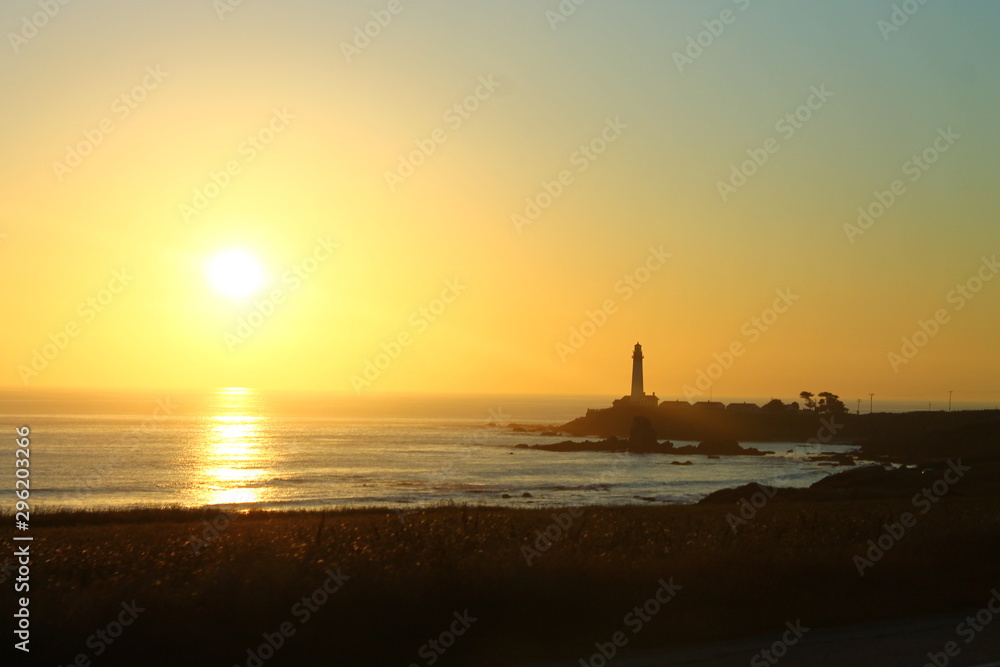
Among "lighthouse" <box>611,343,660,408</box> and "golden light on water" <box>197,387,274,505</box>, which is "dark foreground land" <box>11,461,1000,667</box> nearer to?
"golden light on water" <box>197,387,274,505</box>

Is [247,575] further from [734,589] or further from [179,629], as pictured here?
[734,589]

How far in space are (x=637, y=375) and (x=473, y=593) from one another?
13305 cm

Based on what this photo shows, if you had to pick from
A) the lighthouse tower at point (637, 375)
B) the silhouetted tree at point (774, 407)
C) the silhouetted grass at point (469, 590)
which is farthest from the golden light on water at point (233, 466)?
the silhouetted tree at point (774, 407)

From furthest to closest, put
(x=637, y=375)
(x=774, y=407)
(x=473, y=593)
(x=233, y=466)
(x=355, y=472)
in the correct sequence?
(x=774, y=407) < (x=637, y=375) < (x=233, y=466) < (x=355, y=472) < (x=473, y=593)

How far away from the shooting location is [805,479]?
76500 mm

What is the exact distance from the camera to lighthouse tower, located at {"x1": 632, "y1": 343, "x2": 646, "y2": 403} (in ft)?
457

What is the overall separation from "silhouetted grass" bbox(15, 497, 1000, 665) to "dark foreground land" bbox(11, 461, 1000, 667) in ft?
0.09

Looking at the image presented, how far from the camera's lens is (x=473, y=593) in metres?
12.0

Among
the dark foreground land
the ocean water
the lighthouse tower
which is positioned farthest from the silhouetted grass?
the lighthouse tower

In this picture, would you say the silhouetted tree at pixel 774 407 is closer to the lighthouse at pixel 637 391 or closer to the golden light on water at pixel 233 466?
the lighthouse at pixel 637 391

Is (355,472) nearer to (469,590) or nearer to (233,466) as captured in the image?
(233,466)

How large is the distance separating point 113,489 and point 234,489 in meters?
9.45

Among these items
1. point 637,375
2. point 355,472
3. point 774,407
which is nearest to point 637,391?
point 637,375

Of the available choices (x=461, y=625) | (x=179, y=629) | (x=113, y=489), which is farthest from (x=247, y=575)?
(x=113, y=489)
